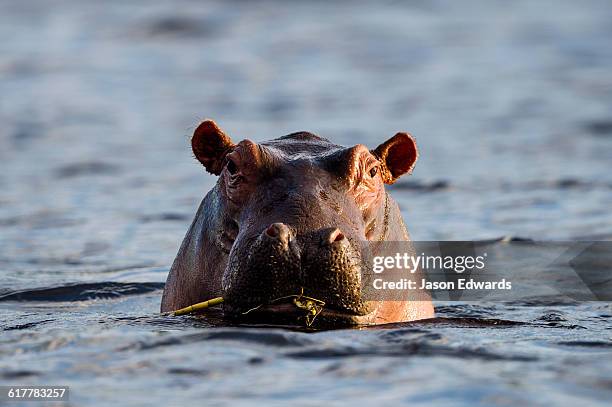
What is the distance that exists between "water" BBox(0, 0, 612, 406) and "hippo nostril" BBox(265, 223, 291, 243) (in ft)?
1.95

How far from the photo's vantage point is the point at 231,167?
322 inches

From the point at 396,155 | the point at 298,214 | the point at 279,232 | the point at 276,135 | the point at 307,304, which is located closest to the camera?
the point at 279,232

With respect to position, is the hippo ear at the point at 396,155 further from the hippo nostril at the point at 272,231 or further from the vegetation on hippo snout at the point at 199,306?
the hippo nostril at the point at 272,231

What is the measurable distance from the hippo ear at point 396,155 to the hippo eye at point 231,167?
1.21 meters

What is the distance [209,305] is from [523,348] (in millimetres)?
1917

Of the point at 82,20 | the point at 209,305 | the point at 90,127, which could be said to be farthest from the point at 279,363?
the point at 82,20

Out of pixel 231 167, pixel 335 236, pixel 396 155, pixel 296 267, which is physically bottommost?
pixel 296 267

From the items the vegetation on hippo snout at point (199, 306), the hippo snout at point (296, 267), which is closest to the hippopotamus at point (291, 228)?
the hippo snout at point (296, 267)

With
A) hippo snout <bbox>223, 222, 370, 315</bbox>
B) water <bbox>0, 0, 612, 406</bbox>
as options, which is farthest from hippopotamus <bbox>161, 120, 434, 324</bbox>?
water <bbox>0, 0, 612, 406</bbox>

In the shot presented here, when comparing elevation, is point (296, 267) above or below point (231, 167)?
below

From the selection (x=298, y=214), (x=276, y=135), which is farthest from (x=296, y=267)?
(x=276, y=135)

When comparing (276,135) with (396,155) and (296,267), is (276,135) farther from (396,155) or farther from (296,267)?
(296,267)

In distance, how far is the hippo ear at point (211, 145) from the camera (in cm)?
881

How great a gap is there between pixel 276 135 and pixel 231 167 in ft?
36.9
